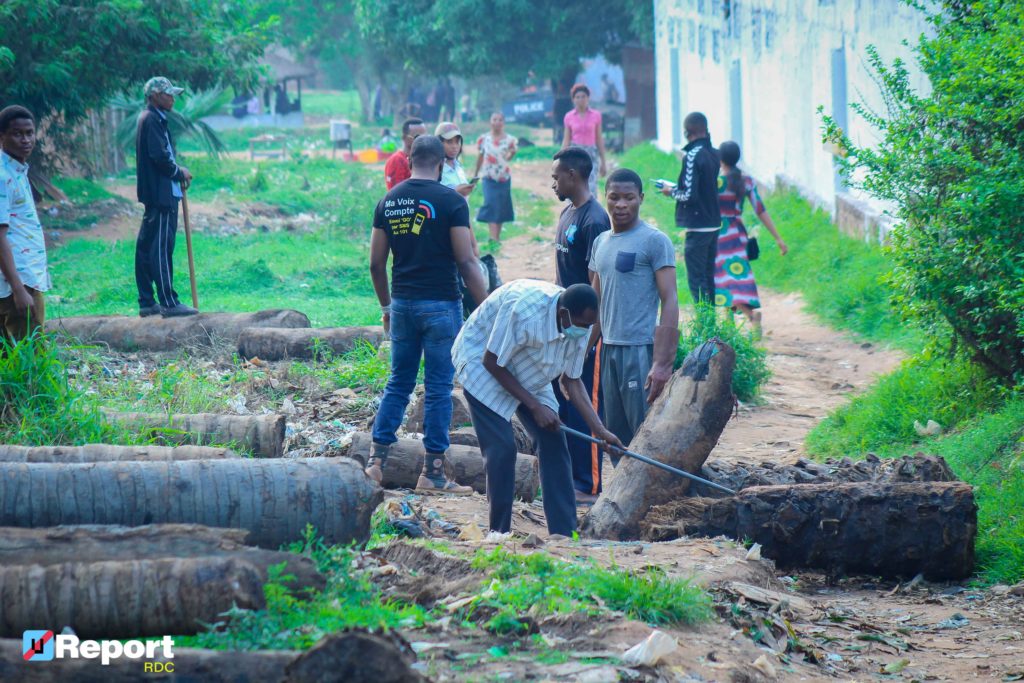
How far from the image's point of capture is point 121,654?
10.9ft

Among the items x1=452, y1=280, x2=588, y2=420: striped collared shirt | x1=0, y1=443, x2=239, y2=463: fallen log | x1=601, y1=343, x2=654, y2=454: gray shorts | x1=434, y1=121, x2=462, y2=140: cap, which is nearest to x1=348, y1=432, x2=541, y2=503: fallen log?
x1=601, y1=343, x2=654, y2=454: gray shorts

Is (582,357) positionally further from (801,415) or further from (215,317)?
(215,317)

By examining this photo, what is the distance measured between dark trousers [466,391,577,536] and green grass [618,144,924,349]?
119 inches

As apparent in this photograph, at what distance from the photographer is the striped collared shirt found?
4.86 metres

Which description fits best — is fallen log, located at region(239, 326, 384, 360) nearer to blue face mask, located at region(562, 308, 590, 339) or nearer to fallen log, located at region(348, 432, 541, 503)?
fallen log, located at region(348, 432, 541, 503)

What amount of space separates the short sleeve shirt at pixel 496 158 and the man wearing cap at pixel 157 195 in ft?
14.2

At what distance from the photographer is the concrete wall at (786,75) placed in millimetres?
12312

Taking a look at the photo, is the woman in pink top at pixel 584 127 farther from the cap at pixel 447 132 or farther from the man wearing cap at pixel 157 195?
the man wearing cap at pixel 157 195

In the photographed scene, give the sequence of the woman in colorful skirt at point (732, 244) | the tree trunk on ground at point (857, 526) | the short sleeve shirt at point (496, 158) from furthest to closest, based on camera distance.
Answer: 1. the short sleeve shirt at point (496, 158)
2. the woman in colorful skirt at point (732, 244)
3. the tree trunk on ground at point (857, 526)

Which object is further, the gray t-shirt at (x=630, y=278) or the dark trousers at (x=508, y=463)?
the gray t-shirt at (x=630, y=278)

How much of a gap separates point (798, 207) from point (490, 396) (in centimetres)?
1144

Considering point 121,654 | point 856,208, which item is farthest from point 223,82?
point 121,654

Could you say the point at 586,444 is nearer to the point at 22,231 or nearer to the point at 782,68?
the point at 22,231

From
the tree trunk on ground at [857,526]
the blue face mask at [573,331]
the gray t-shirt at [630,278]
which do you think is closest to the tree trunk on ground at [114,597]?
the blue face mask at [573,331]
